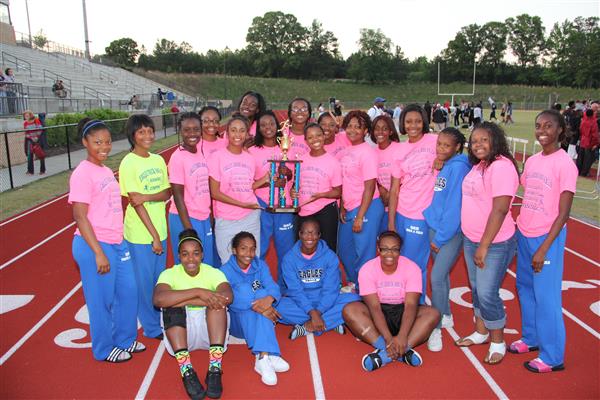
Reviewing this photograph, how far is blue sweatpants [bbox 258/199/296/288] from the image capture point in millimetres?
5199

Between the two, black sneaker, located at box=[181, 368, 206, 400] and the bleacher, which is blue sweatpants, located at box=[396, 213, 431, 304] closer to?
black sneaker, located at box=[181, 368, 206, 400]

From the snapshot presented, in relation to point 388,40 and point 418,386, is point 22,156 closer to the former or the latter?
point 418,386

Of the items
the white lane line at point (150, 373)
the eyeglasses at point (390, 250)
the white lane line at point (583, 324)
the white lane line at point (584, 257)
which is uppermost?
the eyeglasses at point (390, 250)

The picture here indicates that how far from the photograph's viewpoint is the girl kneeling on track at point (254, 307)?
13.0ft

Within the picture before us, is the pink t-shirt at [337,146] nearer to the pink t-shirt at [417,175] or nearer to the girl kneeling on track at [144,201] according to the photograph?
the pink t-shirt at [417,175]

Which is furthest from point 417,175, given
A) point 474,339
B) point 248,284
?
point 248,284

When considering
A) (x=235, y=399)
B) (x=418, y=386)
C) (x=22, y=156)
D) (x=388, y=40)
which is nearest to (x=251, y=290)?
(x=235, y=399)

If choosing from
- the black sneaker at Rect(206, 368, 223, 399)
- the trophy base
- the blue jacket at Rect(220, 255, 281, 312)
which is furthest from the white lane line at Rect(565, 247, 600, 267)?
the black sneaker at Rect(206, 368, 223, 399)

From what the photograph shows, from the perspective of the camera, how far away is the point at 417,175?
4535mm

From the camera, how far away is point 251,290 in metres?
4.25

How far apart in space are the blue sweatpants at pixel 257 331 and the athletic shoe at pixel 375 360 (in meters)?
0.71

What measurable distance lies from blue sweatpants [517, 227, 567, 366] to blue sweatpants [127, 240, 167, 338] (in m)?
3.04

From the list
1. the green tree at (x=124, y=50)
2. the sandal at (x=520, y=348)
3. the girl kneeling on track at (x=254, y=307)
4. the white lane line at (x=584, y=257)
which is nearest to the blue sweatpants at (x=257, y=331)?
the girl kneeling on track at (x=254, y=307)

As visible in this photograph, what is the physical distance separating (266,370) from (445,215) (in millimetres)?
1928
